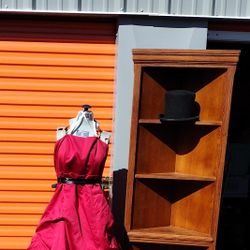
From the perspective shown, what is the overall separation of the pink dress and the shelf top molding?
702 millimetres

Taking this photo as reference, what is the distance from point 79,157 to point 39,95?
38.4 inches

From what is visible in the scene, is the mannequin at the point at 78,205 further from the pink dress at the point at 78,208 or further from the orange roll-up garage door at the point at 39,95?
the orange roll-up garage door at the point at 39,95

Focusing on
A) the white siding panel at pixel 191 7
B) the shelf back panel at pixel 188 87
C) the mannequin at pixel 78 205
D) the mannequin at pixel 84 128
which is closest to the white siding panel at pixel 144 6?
the white siding panel at pixel 191 7

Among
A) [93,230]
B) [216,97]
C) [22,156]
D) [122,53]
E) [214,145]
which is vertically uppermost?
[122,53]

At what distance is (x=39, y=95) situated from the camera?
15.0 ft

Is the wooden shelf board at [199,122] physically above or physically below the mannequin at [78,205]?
above

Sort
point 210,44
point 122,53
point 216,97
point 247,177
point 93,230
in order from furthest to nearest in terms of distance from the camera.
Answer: point 247,177 < point 210,44 < point 122,53 < point 216,97 < point 93,230

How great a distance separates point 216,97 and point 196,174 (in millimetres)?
617

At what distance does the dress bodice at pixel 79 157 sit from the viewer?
381cm

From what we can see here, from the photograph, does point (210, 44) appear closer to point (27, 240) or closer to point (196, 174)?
point (196, 174)

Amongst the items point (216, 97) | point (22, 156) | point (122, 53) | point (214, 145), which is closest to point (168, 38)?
point (122, 53)

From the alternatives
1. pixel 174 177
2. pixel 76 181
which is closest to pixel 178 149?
pixel 174 177

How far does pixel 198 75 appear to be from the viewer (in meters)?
4.23

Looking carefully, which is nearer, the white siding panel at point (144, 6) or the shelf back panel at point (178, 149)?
the shelf back panel at point (178, 149)
